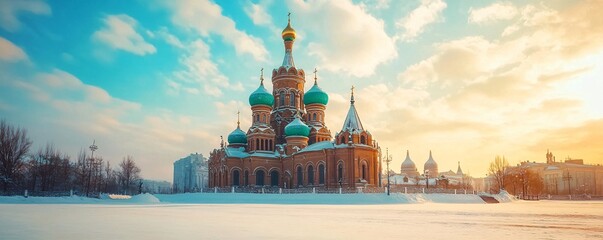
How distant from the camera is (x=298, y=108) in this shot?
68.1 m

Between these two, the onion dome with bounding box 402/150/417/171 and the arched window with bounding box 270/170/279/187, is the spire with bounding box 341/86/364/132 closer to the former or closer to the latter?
the arched window with bounding box 270/170/279/187

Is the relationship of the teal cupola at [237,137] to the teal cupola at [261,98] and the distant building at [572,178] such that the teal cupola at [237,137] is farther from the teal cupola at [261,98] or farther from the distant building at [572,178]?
the distant building at [572,178]

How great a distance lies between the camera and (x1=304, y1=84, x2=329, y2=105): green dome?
6659 centimetres

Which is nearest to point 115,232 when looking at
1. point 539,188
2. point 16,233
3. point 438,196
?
point 16,233

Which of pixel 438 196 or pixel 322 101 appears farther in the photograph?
pixel 322 101

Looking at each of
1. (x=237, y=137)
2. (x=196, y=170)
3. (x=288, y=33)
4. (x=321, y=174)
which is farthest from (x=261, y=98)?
(x=196, y=170)

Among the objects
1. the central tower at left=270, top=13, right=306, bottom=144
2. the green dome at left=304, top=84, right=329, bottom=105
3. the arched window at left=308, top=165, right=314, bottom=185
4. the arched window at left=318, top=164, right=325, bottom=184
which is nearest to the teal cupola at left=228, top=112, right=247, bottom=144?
the central tower at left=270, top=13, right=306, bottom=144

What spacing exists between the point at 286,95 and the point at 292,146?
11040 mm

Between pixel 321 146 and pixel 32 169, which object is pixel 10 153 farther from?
pixel 321 146

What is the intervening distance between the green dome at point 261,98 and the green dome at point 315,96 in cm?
578

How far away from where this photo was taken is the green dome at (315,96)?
66.6m

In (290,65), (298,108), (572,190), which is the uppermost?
(290,65)

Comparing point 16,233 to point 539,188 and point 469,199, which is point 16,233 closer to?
point 469,199

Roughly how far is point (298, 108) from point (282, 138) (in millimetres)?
5629
